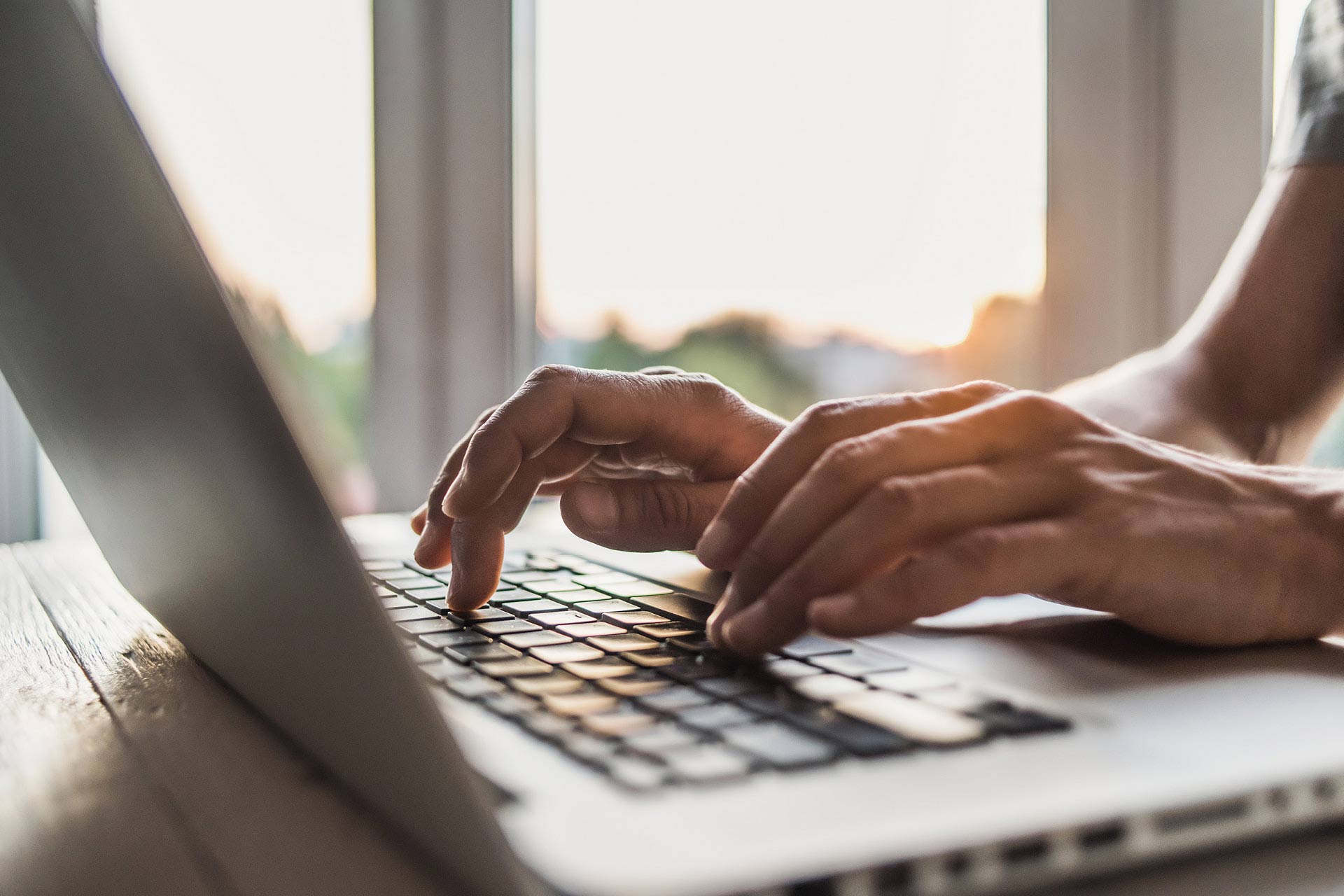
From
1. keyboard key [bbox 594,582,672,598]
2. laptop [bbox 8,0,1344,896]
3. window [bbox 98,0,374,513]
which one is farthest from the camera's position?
window [bbox 98,0,374,513]

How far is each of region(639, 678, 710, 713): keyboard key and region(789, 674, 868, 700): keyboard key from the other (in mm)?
37

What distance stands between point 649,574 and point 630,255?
0.82 meters

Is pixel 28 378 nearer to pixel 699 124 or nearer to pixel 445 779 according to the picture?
pixel 445 779

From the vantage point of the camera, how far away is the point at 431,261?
1267 mm

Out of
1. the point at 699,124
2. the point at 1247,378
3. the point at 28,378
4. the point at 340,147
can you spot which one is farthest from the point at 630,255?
the point at 28,378

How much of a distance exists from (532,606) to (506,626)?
0.06 meters

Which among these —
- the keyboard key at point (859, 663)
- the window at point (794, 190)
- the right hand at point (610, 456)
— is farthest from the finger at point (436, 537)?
the window at point (794, 190)

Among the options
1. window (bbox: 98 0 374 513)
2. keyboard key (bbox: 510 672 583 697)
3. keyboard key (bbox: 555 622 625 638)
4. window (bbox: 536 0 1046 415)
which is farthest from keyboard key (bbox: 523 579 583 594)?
window (bbox: 536 0 1046 415)

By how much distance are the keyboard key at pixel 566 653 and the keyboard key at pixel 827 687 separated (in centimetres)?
9

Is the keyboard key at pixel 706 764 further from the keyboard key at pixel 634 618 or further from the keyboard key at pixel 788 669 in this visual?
the keyboard key at pixel 634 618

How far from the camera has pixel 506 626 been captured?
482 millimetres

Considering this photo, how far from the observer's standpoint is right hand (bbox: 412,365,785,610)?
0.63m

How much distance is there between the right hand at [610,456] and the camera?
2.08 feet

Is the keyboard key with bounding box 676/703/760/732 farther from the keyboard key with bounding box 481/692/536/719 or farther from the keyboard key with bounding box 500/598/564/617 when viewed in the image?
the keyboard key with bounding box 500/598/564/617
